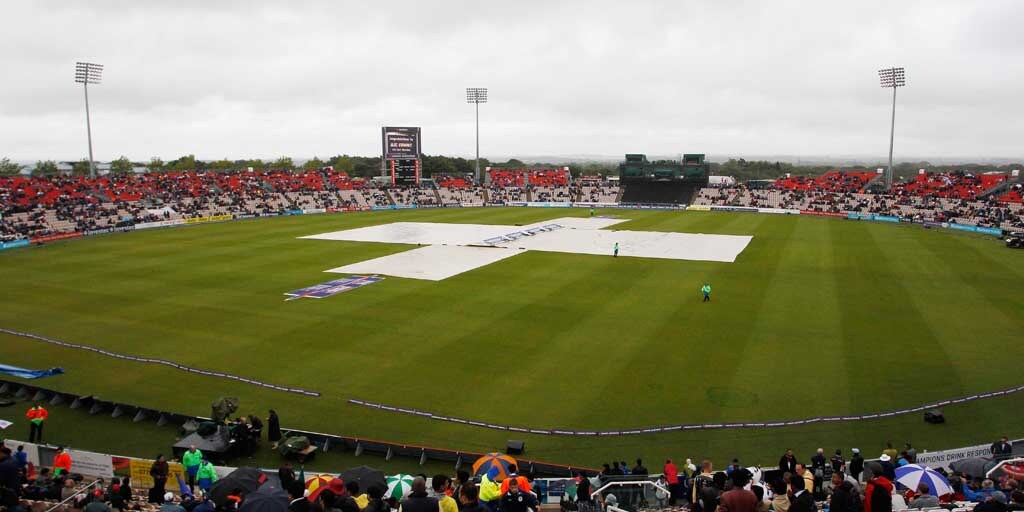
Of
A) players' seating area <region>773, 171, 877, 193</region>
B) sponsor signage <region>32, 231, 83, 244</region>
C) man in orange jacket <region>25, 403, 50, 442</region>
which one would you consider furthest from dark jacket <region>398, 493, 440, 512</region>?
players' seating area <region>773, 171, 877, 193</region>

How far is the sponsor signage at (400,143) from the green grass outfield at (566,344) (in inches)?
2018

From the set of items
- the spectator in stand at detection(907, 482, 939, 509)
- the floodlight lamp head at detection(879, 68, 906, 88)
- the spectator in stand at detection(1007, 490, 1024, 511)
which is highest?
the floodlight lamp head at detection(879, 68, 906, 88)

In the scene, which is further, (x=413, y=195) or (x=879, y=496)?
(x=413, y=195)

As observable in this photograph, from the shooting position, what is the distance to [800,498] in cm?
699

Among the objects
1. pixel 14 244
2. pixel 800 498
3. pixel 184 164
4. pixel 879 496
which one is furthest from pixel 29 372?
pixel 184 164

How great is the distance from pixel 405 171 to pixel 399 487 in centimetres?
8709

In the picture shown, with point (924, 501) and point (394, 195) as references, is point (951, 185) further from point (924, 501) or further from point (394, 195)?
point (924, 501)

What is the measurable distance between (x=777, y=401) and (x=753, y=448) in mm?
3181

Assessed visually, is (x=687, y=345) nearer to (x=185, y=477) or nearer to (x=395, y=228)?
(x=185, y=477)

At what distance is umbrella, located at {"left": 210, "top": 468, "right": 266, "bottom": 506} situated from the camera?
33.4 ft

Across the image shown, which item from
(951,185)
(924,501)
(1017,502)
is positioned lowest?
(924,501)

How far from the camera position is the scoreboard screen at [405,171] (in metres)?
95.4

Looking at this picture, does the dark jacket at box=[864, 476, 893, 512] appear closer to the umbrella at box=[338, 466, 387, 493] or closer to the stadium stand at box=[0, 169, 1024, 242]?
the umbrella at box=[338, 466, 387, 493]

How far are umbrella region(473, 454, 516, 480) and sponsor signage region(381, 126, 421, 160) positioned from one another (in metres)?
82.2
